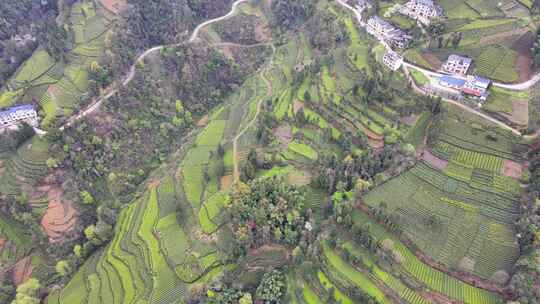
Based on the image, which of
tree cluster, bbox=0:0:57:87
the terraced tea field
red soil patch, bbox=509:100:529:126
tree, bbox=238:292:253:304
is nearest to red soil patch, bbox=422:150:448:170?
red soil patch, bbox=509:100:529:126

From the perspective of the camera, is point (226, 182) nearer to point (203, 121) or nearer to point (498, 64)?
point (203, 121)

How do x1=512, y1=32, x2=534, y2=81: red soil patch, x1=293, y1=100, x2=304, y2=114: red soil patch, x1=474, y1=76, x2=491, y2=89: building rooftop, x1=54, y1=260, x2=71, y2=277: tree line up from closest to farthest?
x1=54, y1=260, x2=71, y2=277: tree
x1=474, y1=76, x2=491, y2=89: building rooftop
x1=512, y1=32, x2=534, y2=81: red soil patch
x1=293, y1=100, x2=304, y2=114: red soil patch

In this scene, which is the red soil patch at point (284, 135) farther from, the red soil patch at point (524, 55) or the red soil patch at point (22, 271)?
the red soil patch at point (22, 271)

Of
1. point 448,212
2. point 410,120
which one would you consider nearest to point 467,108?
point 410,120

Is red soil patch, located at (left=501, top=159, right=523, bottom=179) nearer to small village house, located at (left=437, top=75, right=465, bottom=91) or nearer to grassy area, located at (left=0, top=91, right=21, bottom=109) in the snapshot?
small village house, located at (left=437, top=75, right=465, bottom=91)

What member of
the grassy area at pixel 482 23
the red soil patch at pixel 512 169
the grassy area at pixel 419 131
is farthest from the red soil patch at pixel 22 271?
the grassy area at pixel 482 23

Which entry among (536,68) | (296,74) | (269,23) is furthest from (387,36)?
(269,23)
